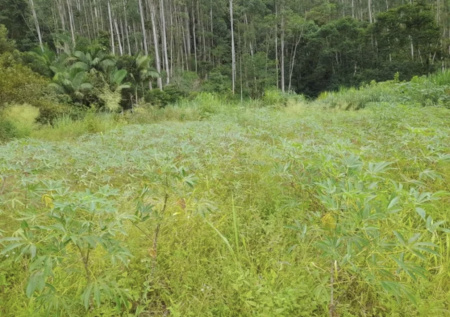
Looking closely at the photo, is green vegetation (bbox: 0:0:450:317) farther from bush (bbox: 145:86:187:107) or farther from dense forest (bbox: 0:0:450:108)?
dense forest (bbox: 0:0:450:108)

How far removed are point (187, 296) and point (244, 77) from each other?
22.6 metres

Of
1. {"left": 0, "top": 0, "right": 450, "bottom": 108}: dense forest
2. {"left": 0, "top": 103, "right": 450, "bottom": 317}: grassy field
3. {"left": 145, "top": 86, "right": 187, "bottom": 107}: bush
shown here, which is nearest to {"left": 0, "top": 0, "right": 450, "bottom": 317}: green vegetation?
{"left": 0, "top": 103, "right": 450, "bottom": 317}: grassy field

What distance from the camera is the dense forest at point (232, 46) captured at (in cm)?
1543

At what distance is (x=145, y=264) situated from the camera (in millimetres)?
1348

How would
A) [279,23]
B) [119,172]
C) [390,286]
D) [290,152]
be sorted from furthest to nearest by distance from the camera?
1. [279,23]
2. [119,172]
3. [290,152]
4. [390,286]

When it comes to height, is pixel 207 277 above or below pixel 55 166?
below

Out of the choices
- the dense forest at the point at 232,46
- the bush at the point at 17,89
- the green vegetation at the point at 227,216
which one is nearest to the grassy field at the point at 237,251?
the green vegetation at the point at 227,216

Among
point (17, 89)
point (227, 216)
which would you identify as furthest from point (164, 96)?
point (227, 216)

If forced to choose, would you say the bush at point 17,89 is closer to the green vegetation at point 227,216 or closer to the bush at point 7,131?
the green vegetation at point 227,216

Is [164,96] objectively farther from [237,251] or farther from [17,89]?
[237,251]

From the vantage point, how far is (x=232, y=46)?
1950cm

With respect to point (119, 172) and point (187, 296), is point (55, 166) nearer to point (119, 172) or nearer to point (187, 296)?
point (119, 172)

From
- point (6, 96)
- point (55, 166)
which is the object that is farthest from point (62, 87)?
point (55, 166)

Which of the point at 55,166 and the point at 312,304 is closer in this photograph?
the point at 312,304
